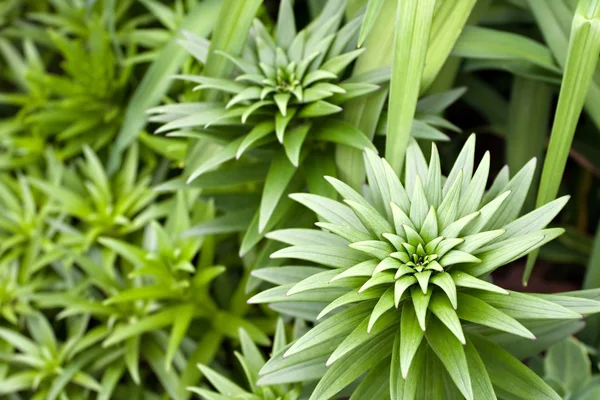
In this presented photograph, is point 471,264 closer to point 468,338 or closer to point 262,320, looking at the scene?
point 468,338

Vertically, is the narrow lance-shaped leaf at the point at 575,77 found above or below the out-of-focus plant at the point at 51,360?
above

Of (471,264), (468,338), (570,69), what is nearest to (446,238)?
(471,264)

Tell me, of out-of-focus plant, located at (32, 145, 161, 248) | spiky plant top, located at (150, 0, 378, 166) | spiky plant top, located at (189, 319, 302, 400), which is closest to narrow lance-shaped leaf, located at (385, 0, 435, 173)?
spiky plant top, located at (150, 0, 378, 166)

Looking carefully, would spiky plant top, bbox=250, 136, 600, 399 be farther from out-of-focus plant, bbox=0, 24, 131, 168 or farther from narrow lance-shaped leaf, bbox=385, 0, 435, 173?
out-of-focus plant, bbox=0, 24, 131, 168

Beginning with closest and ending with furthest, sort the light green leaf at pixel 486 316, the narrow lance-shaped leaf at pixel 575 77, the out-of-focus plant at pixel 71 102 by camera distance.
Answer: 1. the light green leaf at pixel 486 316
2. the narrow lance-shaped leaf at pixel 575 77
3. the out-of-focus plant at pixel 71 102

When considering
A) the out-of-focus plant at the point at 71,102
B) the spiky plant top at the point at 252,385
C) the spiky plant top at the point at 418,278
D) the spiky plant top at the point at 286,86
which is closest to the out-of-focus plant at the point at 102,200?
the out-of-focus plant at the point at 71,102

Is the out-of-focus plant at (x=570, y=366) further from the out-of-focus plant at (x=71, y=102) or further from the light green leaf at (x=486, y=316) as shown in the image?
the out-of-focus plant at (x=71, y=102)
